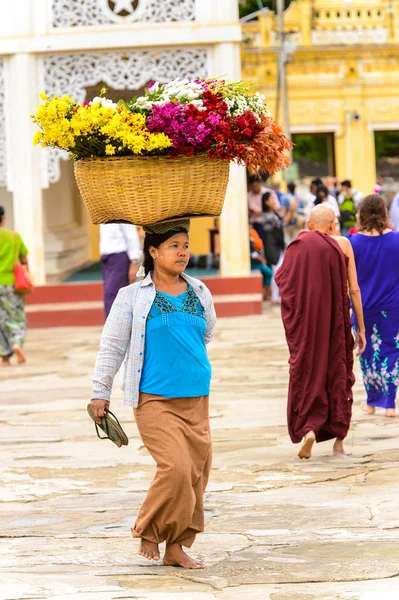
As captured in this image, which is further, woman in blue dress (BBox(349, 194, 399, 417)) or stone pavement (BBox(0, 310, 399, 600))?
woman in blue dress (BBox(349, 194, 399, 417))

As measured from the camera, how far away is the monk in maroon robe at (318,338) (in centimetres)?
833

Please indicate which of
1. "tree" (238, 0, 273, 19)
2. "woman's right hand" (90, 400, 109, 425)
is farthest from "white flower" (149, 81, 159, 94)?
"tree" (238, 0, 273, 19)

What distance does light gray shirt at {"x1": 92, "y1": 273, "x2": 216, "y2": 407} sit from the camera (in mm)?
5922

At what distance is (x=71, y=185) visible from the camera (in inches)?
877

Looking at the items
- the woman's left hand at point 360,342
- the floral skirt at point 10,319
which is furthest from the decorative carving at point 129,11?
the woman's left hand at point 360,342

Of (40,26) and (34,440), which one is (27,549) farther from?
(40,26)

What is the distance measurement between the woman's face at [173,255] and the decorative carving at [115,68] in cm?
1066

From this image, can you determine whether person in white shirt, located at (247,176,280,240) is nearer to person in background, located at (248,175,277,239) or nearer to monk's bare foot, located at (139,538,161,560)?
person in background, located at (248,175,277,239)

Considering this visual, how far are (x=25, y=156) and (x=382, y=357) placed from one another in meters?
7.94

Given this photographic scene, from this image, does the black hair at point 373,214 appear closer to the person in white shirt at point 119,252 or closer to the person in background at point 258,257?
the person in white shirt at point 119,252

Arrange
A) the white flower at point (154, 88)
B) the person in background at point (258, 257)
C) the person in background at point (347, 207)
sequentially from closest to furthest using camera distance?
the white flower at point (154, 88)
the person in background at point (258, 257)
the person in background at point (347, 207)

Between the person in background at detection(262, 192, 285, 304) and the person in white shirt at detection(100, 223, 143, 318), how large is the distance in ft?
16.7

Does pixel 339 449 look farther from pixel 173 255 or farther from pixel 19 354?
pixel 19 354

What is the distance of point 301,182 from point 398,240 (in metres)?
28.8
